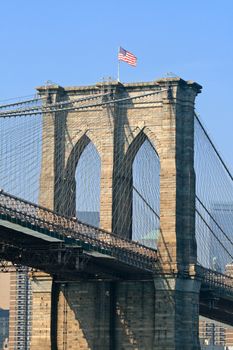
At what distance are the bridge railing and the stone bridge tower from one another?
96.6 inches

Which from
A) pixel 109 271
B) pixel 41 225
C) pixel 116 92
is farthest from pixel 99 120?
pixel 41 225

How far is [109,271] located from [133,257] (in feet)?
15.0

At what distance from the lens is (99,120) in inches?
4564

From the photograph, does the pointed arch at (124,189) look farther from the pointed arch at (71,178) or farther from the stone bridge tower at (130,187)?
the pointed arch at (71,178)

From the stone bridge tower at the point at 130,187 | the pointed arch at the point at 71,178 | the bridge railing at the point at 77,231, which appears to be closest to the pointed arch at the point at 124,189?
the stone bridge tower at the point at 130,187

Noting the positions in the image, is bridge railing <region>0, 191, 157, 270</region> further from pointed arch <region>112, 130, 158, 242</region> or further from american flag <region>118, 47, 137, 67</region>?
american flag <region>118, 47, 137, 67</region>

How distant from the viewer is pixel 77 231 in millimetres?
102812

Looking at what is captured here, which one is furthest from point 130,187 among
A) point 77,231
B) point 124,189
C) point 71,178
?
point 77,231

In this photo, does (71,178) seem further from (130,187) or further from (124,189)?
(130,187)

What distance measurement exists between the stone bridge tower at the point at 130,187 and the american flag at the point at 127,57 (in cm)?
207

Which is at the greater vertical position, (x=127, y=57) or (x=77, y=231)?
(x=127, y=57)

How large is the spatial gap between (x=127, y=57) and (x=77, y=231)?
57.4 feet

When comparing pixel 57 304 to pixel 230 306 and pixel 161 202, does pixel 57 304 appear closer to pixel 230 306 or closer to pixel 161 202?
pixel 161 202

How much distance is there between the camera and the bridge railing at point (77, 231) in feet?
300
